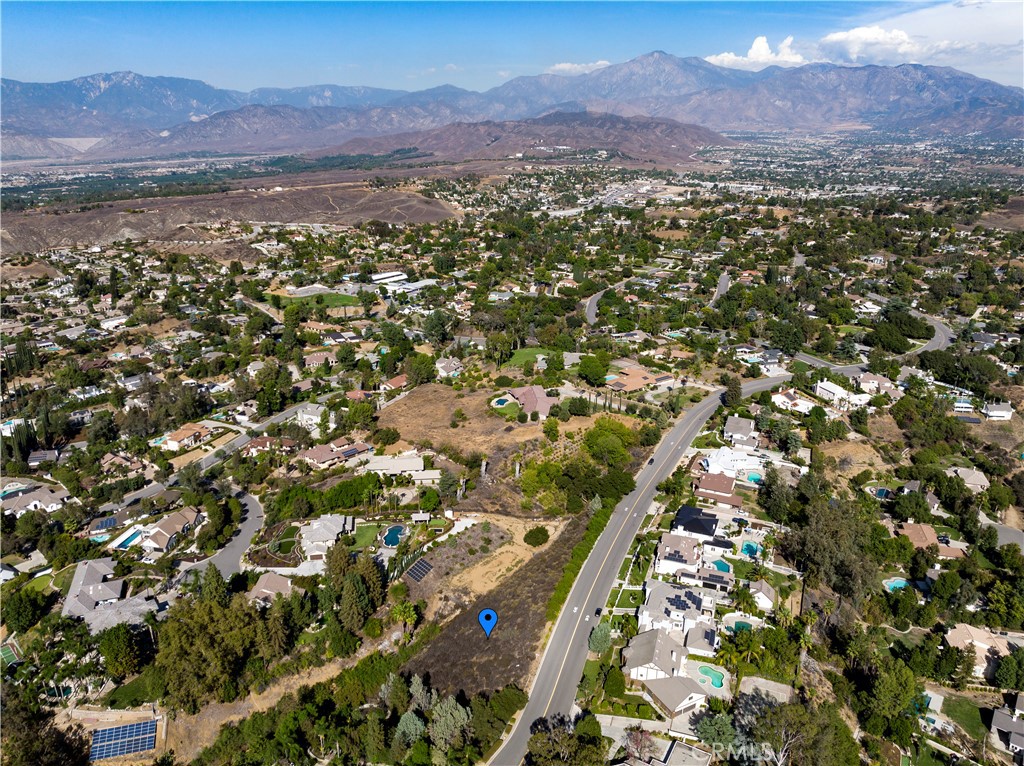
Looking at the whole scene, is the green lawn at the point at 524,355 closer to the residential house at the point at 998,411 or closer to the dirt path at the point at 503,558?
the dirt path at the point at 503,558

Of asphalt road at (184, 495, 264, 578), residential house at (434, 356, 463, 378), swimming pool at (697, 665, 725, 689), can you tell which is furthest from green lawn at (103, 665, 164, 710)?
residential house at (434, 356, 463, 378)

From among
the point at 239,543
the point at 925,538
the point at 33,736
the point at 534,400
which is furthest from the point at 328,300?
the point at 925,538

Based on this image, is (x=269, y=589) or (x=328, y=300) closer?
(x=269, y=589)

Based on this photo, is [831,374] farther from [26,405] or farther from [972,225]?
[972,225]

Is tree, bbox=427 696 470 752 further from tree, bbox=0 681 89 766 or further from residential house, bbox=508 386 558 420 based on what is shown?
residential house, bbox=508 386 558 420

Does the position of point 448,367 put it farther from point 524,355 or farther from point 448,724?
point 448,724
